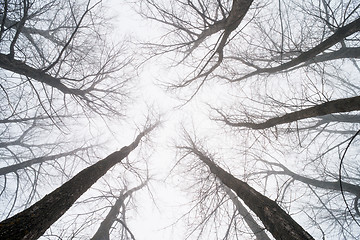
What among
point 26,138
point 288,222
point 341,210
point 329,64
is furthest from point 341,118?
point 26,138

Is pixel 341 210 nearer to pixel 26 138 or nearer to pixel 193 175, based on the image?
pixel 193 175

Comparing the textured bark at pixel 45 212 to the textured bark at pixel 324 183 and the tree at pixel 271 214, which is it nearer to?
the tree at pixel 271 214

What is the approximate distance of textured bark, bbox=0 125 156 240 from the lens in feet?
4.97

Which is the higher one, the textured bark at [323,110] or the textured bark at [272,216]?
the textured bark at [323,110]

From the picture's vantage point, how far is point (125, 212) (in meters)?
6.23

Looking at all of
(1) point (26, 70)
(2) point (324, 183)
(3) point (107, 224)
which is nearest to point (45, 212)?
(1) point (26, 70)

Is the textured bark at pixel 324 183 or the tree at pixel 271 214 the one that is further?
the textured bark at pixel 324 183

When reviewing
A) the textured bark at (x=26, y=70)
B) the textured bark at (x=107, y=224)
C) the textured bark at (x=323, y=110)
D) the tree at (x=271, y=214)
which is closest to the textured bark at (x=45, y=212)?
the textured bark at (x=26, y=70)

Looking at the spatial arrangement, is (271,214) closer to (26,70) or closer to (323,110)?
(323,110)

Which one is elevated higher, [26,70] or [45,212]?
[26,70]

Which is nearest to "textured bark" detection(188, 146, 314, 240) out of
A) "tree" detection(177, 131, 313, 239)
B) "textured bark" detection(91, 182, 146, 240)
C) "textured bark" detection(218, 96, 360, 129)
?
"tree" detection(177, 131, 313, 239)

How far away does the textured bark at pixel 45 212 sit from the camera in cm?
152

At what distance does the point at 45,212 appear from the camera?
6.07 feet

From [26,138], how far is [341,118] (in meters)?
13.5
